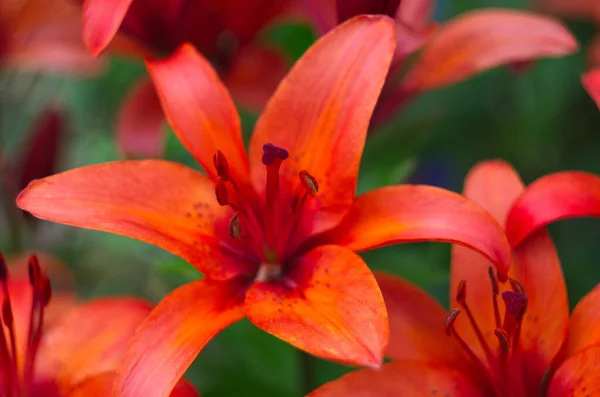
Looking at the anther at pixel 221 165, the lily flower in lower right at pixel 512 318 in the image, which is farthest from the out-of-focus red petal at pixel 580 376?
the anther at pixel 221 165

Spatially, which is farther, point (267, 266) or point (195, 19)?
point (195, 19)

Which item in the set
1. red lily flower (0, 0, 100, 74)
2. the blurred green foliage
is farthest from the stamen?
red lily flower (0, 0, 100, 74)

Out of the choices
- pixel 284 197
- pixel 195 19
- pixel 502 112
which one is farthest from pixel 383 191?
pixel 502 112

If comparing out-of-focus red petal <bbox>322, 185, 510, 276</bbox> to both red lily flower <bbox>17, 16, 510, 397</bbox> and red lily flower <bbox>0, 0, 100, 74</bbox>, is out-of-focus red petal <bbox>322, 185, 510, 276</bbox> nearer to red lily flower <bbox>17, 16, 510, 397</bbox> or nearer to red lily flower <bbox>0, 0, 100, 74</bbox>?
red lily flower <bbox>17, 16, 510, 397</bbox>

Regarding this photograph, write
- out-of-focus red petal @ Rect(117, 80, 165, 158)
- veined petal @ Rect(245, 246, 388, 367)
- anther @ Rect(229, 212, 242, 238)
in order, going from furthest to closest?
1. out-of-focus red petal @ Rect(117, 80, 165, 158)
2. anther @ Rect(229, 212, 242, 238)
3. veined petal @ Rect(245, 246, 388, 367)

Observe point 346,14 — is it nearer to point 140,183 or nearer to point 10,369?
point 140,183

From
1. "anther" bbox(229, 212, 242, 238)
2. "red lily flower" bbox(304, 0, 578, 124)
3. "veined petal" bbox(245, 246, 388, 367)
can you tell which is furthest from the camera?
"red lily flower" bbox(304, 0, 578, 124)

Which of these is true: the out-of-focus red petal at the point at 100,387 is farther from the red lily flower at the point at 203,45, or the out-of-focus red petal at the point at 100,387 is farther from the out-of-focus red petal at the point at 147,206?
the red lily flower at the point at 203,45

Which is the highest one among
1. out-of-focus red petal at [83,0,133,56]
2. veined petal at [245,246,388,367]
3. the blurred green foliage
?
out-of-focus red petal at [83,0,133,56]
